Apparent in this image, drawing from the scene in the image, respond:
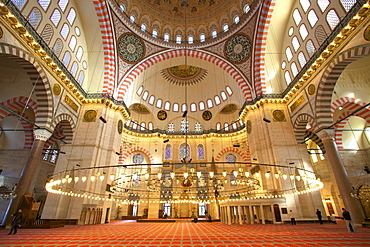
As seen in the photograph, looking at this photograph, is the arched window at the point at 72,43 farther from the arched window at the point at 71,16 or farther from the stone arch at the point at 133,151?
the stone arch at the point at 133,151

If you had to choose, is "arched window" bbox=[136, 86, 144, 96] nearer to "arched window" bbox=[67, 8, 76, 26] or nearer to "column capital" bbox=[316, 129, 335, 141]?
"arched window" bbox=[67, 8, 76, 26]

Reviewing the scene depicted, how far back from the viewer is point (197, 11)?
16.3m

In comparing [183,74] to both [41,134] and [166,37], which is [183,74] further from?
[41,134]

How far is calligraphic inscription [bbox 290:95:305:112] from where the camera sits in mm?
11023

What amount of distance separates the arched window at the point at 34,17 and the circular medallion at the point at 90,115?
211 inches

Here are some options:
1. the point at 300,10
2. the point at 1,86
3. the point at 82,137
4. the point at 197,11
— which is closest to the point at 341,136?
the point at 300,10

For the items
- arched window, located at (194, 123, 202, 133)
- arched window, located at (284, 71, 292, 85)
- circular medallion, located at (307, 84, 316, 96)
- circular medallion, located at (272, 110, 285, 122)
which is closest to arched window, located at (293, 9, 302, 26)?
arched window, located at (284, 71, 292, 85)

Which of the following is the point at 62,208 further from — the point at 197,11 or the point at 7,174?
the point at 197,11

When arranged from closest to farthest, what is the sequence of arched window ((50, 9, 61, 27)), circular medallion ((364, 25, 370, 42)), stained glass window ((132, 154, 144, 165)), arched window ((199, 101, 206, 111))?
circular medallion ((364, 25, 370, 42)) → arched window ((50, 9, 61, 27)) → stained glass window ((132, 154, 144, 165)) → arched window ((199, 101, 206, 111))

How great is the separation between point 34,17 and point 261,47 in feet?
42.8

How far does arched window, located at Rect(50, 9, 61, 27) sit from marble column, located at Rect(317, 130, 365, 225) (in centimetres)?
1449

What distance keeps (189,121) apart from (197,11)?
35.7ft

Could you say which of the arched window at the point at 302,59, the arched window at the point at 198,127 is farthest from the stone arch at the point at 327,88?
the arched window at the point at 198,127

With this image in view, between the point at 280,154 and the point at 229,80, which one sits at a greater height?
the point at 229,80
